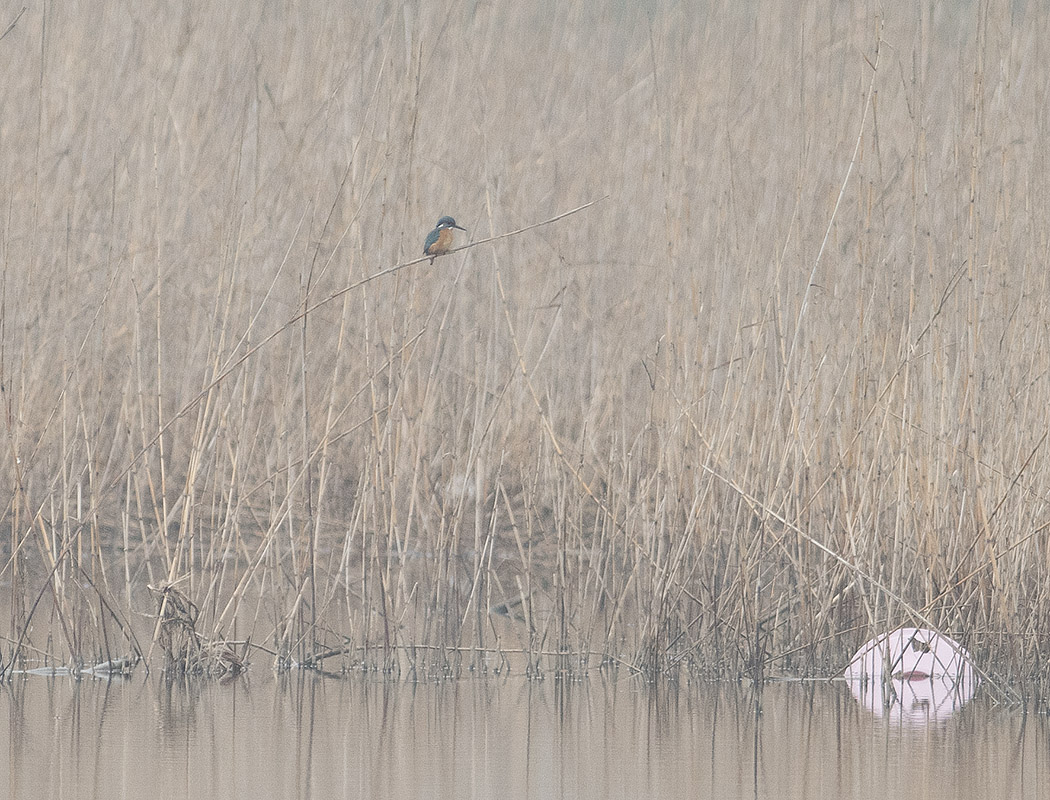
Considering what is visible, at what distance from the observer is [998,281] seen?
501 cm

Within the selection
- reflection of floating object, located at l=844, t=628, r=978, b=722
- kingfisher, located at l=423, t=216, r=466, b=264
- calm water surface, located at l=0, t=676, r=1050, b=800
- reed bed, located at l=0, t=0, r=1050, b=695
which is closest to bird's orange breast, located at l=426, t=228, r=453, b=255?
kingfisher, located at l=423, t=216, r=466, b=264

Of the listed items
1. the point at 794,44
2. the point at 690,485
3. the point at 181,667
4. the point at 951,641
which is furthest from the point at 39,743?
the point at 794,44

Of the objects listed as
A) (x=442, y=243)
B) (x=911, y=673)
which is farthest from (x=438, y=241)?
(x=911, y=673)

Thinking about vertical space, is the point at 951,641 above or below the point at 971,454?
below

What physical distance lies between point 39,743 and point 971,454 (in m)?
2.32

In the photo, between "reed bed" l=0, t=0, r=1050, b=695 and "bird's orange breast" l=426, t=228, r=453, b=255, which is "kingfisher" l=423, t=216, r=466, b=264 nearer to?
"bird's orange breast" l=426, t=228, r=453, b=255

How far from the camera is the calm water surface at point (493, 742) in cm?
340

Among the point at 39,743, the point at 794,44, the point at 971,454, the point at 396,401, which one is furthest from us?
the point at 794,44

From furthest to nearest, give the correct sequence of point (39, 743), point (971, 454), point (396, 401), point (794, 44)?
point (794, 44) < point (396, 401) < point (971, 454) < point (39, 743)

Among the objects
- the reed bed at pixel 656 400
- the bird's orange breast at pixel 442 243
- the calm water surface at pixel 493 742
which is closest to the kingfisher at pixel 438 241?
the bird's orange breast at pixel 442 243

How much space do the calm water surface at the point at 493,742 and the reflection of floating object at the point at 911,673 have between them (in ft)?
0.24

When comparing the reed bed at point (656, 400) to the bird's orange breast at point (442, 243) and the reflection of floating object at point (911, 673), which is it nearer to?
the reflection of floating object at point (911, 673)

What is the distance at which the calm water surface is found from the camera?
11.1 ft

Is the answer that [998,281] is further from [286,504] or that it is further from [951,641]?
[286,504]
